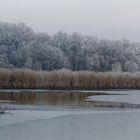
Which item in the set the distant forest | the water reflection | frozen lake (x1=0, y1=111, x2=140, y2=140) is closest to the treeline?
the water reflection

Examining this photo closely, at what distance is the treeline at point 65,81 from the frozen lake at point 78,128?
18.6m

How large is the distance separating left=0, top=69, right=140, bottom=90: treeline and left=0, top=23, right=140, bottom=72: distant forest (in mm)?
15365

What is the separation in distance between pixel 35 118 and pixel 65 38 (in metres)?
51.2

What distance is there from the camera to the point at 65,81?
3516 cm

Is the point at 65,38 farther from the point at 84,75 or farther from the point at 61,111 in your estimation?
the point at 61,111

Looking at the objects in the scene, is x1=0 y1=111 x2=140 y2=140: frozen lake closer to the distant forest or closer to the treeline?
the treeline

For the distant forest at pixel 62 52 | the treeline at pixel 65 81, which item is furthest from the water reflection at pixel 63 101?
the distant forest at pixel 62 52

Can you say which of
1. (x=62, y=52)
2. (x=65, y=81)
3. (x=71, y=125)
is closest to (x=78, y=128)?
(x=71, y=125)

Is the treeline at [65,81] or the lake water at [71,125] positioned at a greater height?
the treeline at [65,81]

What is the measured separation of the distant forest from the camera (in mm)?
54172

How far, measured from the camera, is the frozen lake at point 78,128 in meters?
11.2

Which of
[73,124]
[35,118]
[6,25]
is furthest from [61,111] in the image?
[6,25]

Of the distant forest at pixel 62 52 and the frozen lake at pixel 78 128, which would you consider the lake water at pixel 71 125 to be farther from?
the distant forest at pixel 62 52

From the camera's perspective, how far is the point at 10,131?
11.9 metres
